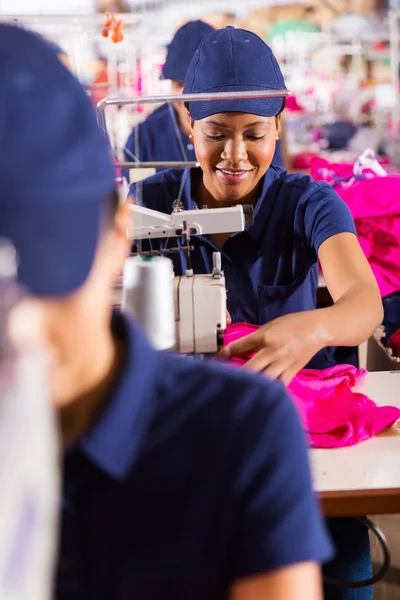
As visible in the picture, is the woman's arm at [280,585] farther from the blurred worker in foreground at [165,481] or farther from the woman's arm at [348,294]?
the woman's arm at [348,294]

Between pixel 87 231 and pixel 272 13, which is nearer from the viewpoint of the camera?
pixel 87 231

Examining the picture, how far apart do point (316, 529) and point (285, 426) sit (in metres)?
0.10

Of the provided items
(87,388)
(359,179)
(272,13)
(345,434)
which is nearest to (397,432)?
(345,434)

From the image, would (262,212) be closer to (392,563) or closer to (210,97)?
(210,97)

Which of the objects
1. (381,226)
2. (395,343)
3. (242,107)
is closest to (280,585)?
(242,107)

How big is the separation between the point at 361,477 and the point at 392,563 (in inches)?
53.5

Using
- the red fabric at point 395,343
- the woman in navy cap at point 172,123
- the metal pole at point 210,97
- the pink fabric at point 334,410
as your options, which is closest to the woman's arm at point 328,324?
the pink fabric at point 334,410

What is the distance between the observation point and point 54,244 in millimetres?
661

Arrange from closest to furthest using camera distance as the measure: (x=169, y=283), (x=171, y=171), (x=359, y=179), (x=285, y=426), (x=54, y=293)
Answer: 1. (x=54, y=293)
2. (x=285, y=426)
3. (x=169, y=283)
4. (x=171, y=171)
5. (x=359, y=179)

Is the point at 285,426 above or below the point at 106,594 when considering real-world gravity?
above

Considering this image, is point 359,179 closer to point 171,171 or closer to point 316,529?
point 171,171

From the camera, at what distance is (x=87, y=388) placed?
29.4 inches

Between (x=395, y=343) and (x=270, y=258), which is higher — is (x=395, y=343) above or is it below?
below

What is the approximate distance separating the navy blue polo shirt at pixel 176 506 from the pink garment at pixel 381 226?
2.39 m
